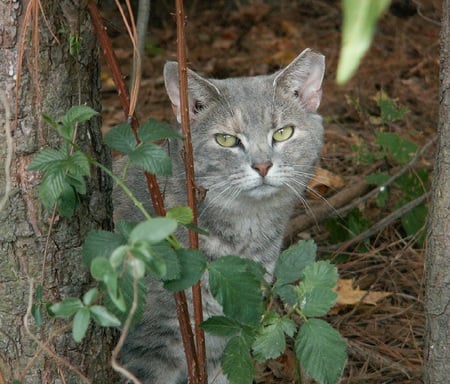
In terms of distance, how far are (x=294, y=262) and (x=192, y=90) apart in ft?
4.09

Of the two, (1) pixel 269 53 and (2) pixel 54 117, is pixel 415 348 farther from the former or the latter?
(1) pixel 269 53

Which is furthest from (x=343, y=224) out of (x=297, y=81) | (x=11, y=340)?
(x=11, y=340)

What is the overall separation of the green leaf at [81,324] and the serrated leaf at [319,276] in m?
0.67

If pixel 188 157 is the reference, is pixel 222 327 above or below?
below

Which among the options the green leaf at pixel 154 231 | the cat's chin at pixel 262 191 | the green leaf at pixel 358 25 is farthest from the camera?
the cat's chin at pixel 262 191

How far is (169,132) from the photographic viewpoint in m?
2.01

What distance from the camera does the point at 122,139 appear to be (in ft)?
6.72

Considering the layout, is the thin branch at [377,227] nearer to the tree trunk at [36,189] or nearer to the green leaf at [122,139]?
the tree trunk at [36,189]

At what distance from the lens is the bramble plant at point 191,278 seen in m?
1.92

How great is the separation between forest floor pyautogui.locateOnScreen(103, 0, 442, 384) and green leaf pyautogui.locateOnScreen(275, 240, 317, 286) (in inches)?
34.4

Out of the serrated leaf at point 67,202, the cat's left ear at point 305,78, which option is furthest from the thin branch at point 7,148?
the cat's left ear at point 305,78

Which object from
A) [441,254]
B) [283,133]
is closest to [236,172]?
[283,133]

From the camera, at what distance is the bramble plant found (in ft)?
6.30

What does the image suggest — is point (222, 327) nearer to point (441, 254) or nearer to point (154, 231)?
point (154, 231)
